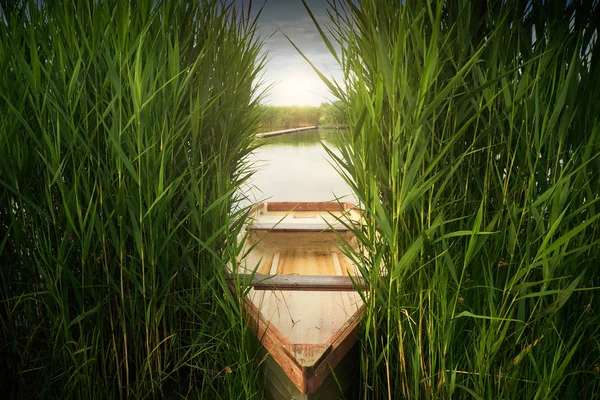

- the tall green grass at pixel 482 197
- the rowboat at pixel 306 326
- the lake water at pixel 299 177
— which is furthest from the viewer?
the lake water at pixel 299 177

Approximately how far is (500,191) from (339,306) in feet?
4.08

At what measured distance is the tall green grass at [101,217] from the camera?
1.57 metres

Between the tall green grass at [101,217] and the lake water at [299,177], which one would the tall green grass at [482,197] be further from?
the lake water at [299,177]

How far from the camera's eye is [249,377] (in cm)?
181

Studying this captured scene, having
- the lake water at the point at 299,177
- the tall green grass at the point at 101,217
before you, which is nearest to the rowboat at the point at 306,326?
the tall green grass at the point at 101,217

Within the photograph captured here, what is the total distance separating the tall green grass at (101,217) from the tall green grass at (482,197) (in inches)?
25.2

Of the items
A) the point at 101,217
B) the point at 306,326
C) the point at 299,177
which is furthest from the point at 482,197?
the point at 299,177

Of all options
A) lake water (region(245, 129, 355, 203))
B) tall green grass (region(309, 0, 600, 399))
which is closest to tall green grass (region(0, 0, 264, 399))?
tall green grass (region(309, 0, 600, 399))

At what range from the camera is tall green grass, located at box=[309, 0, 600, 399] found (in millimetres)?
1463

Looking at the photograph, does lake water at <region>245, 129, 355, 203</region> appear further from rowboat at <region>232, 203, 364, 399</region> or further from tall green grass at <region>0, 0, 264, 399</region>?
tall green grass at <region>0, 0, 264, 399</region>

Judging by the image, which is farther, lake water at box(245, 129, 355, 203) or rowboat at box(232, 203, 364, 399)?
lake water at box(245, 129, 355, 203)

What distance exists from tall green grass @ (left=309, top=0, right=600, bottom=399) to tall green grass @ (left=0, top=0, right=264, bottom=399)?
0.64 meters

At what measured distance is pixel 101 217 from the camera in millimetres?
1664

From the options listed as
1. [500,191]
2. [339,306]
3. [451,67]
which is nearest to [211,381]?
[339,306]
